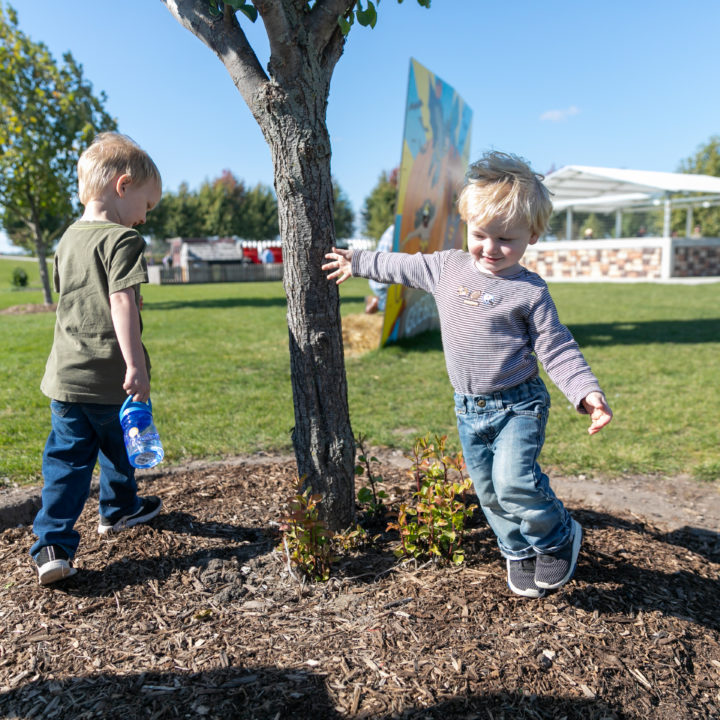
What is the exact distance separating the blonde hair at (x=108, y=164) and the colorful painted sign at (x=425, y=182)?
494 centimetres

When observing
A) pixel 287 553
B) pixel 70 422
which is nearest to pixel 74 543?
pixel 70 422

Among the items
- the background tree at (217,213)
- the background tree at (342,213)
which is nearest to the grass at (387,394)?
the background tree at (217,213)

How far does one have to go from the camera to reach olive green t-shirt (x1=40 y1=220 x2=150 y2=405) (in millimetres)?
2385

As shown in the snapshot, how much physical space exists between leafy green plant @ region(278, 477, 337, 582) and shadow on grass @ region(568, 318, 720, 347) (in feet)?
23.9

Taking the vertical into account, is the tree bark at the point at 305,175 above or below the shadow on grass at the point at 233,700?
above

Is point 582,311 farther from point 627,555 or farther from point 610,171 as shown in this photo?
point 610,171

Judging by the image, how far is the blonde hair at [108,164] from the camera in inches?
96.4

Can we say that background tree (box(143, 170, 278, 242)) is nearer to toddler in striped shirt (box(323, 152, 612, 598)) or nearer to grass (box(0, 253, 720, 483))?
grass (box(0, 253, 720, 483))

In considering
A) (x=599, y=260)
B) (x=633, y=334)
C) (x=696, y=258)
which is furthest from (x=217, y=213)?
(x=633, y=334)

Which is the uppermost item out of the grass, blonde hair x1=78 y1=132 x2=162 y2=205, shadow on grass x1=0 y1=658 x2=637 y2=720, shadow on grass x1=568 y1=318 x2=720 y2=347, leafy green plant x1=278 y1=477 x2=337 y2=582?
blonde hair x1=78 y1=132 x2=162 y2=205

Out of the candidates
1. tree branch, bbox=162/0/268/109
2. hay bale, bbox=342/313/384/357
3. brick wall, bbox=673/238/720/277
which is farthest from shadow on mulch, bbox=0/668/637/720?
brick wall, bbox=673/238/720/277

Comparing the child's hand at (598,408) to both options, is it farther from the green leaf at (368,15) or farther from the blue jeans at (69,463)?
the blue jeans at (69,463)

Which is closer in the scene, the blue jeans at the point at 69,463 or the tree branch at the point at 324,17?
the tree branch at the point at 324,17

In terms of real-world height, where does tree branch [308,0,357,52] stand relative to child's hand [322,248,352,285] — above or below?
above
